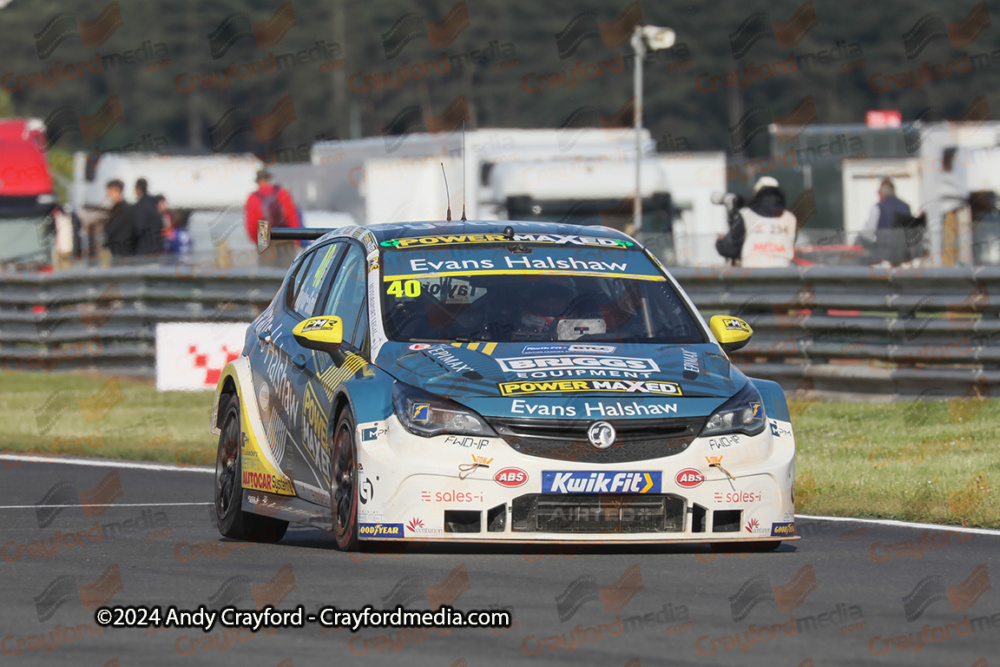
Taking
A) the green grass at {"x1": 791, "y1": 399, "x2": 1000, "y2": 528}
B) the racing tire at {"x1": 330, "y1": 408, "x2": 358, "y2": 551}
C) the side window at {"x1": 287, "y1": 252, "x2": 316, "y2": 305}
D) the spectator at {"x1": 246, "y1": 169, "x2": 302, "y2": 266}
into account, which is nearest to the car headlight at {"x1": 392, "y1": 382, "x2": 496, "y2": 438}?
the racing tire at {"x1": 330, "y1": 408, "x2": 358, "y2": 551}

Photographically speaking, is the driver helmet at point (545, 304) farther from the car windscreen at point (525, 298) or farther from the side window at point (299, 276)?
the side window at point (299, 276)

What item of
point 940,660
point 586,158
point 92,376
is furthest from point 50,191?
point 940,660

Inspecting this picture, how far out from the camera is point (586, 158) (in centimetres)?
2798

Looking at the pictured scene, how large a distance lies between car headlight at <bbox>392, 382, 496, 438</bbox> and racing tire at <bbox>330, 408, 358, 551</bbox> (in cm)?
26

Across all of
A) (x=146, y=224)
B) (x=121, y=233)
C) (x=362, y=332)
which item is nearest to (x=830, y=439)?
(x=362, y=332)

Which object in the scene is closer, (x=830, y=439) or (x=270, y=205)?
(x=830, y=439)

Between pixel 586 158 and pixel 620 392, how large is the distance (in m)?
20.4

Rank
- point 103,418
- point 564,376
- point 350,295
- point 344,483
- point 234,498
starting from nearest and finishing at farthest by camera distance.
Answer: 1. point 564,376
2. point 344,483
3. point 350,295
4. point 234,498
5. point 103,418

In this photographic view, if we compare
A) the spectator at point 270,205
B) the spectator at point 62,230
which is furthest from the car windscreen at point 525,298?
the spectator at point 62,230

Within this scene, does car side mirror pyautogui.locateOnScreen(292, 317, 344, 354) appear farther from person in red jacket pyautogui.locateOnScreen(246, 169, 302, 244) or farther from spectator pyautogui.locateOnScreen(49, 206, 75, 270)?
spectator pyautogui.locateOnScreen(49, 206, 75, 270)

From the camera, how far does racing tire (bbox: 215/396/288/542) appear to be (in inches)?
361

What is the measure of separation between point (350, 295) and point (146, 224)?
14.8 meters

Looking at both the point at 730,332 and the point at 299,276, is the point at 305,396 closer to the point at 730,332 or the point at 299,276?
the point at 299,276

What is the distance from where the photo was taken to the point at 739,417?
7949 mm
